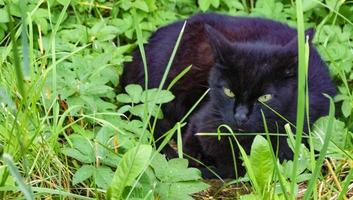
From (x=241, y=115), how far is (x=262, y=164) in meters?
0.48

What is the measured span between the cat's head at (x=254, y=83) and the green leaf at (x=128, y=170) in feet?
2.00

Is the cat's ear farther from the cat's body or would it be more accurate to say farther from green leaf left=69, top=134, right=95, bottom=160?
green leaf left=69, top=134, right=95, bottom=160

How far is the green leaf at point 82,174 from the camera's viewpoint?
2.00 meters

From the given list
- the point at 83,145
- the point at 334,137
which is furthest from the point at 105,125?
the point at 334,137

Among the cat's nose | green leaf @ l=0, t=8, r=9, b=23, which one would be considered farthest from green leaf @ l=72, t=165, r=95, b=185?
green leaf @ l=0, t=8, r=9, b=23

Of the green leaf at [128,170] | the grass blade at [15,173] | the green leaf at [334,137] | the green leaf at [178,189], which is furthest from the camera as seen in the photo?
the green leaf at [334,137]

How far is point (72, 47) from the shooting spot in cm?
274

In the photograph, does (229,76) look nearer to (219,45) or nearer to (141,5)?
(219,45)

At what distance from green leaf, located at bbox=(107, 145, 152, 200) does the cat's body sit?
61cm

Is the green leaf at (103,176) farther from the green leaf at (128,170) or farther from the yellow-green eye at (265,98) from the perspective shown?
the yellow-green eye at (265,98)

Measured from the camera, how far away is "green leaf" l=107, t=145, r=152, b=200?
1.87m

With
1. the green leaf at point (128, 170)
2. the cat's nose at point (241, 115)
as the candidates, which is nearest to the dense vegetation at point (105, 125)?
the green leaf at point (128, 170)

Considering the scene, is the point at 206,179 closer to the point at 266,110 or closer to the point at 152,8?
the point at 266,110

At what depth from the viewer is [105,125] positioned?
2.21m
